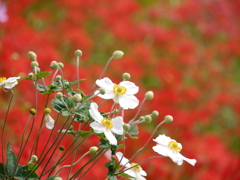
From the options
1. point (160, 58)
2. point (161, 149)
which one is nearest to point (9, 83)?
point (161, 149)

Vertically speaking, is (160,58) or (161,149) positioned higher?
(160,58)

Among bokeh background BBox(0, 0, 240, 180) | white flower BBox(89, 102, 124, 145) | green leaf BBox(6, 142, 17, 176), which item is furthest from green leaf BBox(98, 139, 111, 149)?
bokeh background BBox(0, 0, 240, 180)

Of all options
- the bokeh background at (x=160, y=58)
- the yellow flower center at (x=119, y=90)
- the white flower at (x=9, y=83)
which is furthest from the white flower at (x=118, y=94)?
the bokeh background at (x=160, y=58)

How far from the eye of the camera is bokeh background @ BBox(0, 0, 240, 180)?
72.5 inches

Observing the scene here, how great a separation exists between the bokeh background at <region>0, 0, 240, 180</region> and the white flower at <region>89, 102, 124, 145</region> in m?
0.94

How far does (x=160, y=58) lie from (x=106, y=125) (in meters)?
2.33

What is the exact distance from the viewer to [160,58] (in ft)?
9.51

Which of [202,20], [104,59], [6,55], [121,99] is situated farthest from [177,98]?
[121,99]

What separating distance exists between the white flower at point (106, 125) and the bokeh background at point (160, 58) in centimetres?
94

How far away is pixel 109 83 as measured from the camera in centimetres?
62

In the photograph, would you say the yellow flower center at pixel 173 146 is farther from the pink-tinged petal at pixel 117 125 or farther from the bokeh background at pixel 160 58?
the bokeh background at pixel 160 58

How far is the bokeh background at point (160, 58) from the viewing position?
6.04ft

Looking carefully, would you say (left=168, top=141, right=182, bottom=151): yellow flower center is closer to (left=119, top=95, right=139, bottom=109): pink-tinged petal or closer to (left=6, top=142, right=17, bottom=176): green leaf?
(left=119, top=95, right=139, bottom=109): pink-tinged petal

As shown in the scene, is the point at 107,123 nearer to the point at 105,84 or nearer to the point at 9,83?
the point at 105,84
